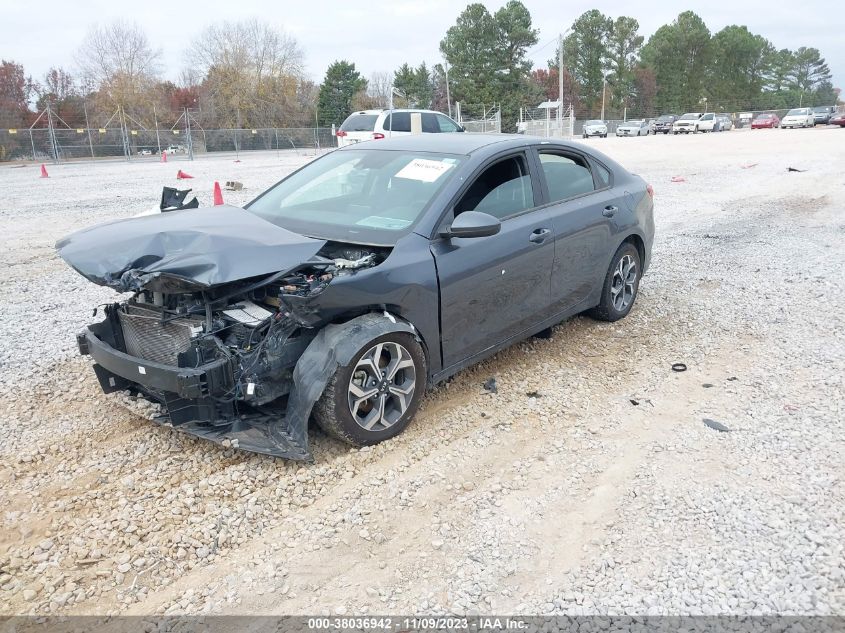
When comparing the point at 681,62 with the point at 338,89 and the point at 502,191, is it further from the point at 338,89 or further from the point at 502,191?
the point at 502,191

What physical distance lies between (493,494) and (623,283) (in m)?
3.20

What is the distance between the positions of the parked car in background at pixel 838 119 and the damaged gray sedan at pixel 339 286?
57.1m

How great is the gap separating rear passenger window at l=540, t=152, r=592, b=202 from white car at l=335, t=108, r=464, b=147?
14.8 meters

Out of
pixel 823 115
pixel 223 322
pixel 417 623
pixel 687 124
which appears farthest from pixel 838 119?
pixel 417 623

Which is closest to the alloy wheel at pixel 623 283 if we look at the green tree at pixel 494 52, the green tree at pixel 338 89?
the green tree at pixel 338 89

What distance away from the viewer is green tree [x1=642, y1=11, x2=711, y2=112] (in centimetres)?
8950

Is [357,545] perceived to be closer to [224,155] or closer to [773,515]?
[773,515]

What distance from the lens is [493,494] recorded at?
353cm

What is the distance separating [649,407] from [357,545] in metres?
2.32

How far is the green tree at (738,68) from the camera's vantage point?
92188 mm

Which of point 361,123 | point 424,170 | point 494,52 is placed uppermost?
point 494,52

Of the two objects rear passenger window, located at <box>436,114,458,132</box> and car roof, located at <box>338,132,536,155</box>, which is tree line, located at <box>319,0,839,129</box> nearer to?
rear passenger window, located at <box>436,114,458,132</box>

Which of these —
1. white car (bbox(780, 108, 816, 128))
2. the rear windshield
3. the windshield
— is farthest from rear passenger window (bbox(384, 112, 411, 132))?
white car (bbox(780, 108, 816, 128))

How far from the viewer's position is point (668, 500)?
3.42 meters
